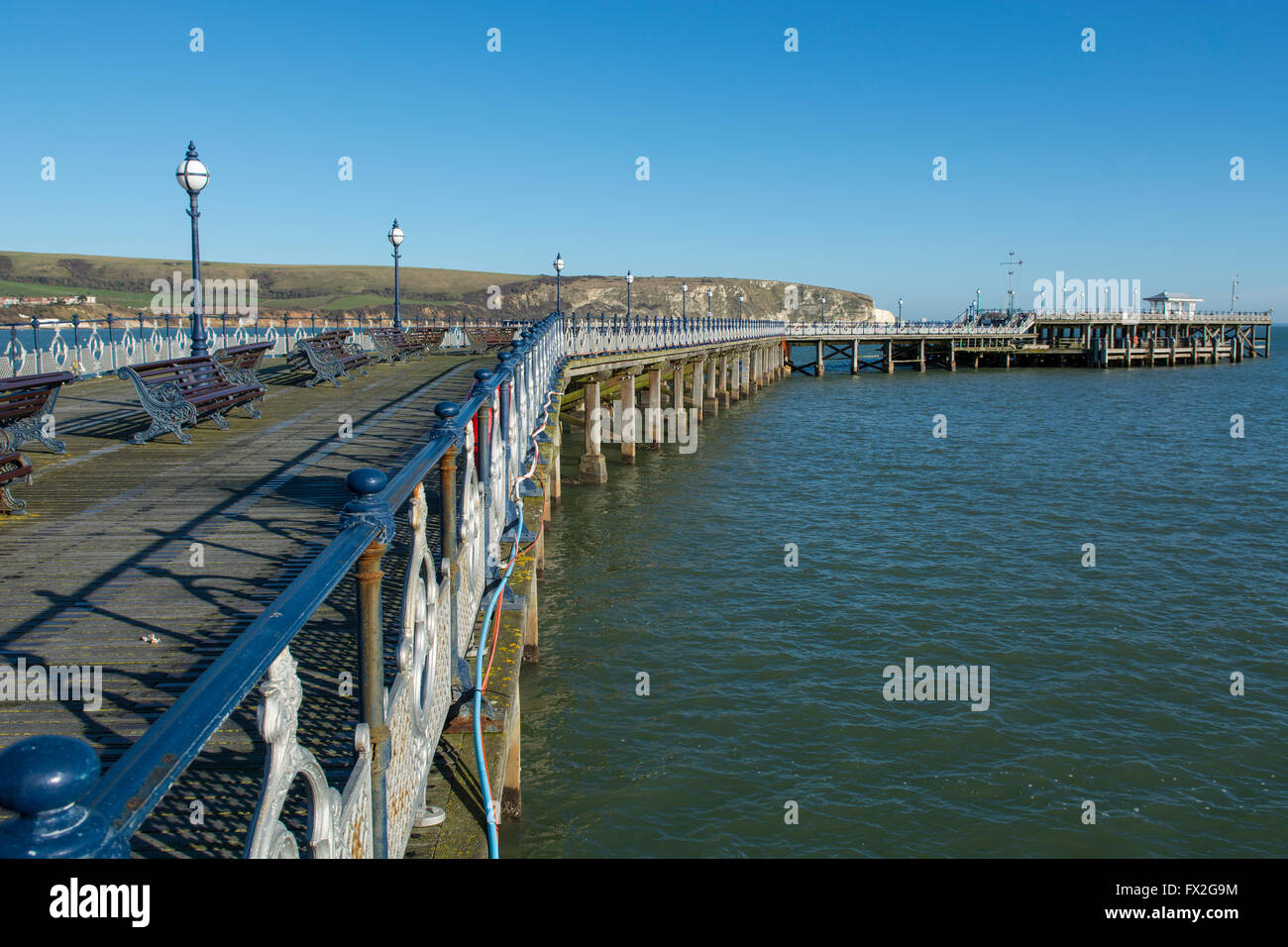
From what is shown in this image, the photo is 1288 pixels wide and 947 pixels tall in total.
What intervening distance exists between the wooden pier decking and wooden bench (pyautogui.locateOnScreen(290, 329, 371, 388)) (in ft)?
15.9

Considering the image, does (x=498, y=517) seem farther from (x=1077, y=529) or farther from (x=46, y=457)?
(x=1077, y=529)

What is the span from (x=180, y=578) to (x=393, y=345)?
18.7m

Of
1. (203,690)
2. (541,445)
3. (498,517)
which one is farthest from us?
(541,445)

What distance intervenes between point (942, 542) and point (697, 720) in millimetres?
9151

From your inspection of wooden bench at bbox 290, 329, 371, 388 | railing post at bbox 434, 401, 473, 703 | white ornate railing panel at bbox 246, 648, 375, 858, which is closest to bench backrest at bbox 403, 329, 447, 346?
wooden bench at bbox 290, 329, 371, 388

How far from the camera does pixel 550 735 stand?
9.64m

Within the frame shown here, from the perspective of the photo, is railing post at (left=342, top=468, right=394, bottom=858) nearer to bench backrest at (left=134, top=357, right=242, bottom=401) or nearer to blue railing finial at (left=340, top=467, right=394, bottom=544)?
blue railing finial at (left=340, top=467, right=394, bottom=544)

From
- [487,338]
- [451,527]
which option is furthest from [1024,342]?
[451,527]

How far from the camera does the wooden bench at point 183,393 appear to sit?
34.3ft

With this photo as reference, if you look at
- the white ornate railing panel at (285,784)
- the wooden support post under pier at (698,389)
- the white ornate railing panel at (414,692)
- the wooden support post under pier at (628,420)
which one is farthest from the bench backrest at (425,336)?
the white ornate railing panel at (285,784)

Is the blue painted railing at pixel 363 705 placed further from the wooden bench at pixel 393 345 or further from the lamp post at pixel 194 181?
the wooden bench at pixel 393 345

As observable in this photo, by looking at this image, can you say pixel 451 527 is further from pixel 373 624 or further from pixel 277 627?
pixel 277 627
